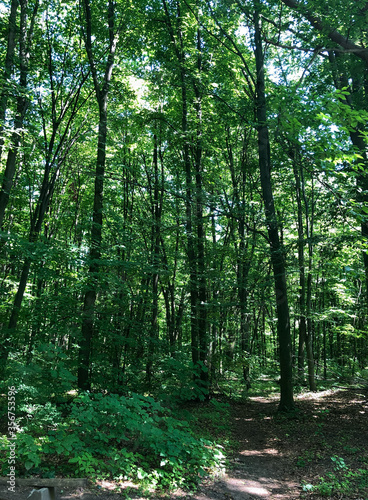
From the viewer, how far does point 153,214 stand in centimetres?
1136

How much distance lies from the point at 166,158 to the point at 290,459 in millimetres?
9975

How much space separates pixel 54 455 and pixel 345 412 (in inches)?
285

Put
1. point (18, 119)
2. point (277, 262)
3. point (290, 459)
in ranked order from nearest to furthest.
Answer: point (290, 459) → point (18, 119) → point (277, 262)

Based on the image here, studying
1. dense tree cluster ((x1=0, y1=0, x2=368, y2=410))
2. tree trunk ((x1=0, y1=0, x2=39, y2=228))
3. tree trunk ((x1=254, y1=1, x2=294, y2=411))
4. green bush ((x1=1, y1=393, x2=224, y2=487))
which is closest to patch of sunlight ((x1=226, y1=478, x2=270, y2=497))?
green bush ((x1=1, y1=393, x2=224, y2=487))

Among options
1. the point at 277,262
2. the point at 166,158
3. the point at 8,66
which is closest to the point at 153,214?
the point at 166,158

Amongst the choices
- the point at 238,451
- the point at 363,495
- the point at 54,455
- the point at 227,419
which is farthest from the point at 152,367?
the point at 363,495

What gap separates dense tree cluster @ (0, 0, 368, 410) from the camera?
621 centimetres

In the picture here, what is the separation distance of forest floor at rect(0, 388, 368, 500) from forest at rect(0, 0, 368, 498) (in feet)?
1.01

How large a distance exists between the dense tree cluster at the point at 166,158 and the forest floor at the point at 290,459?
109 cm

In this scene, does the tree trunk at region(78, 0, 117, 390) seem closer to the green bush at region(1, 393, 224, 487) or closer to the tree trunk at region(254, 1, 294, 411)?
the green bush at region(1, 393, 224, 487)

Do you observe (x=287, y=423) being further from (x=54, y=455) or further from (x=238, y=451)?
(x=54, y=455)

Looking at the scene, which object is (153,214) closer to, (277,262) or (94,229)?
(94,229)

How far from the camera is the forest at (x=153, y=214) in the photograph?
4672 mm

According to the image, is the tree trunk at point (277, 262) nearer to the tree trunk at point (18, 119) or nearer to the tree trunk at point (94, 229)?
the tree trunk at point (94, 229)
